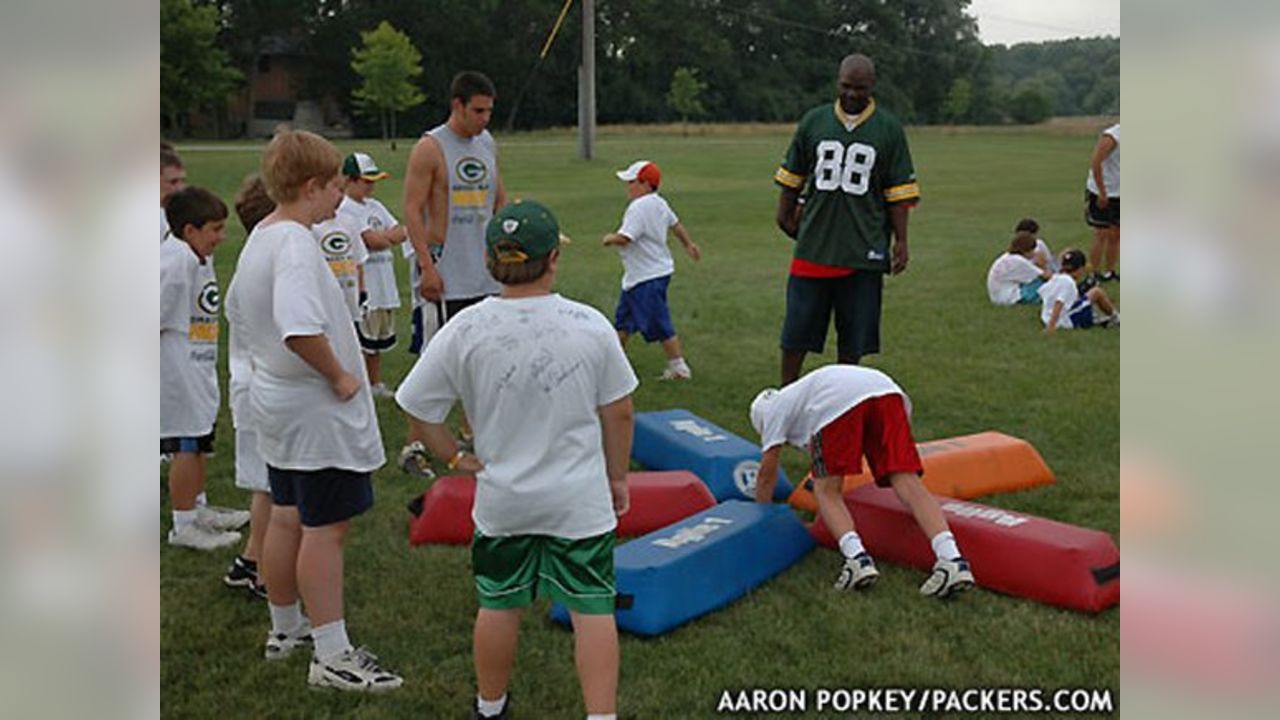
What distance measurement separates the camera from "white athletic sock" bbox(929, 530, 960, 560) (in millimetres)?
4371

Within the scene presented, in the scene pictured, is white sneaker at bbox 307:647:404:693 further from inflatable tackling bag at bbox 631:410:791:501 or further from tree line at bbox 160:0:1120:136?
tree line at bbox 160:0:1120:136

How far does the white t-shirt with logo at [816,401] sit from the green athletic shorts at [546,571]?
59.4 inches

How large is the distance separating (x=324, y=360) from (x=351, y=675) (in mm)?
1045

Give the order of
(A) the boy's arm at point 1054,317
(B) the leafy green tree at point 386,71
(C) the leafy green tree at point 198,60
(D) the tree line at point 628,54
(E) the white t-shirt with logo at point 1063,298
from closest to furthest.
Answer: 1. (A) the boy's arm at point 1054,317
2. (E) the white t-shirt with logo at point 1063,298
3. (C) the leafy green tree at point 198,60
4. (B) the leafy green tree at point 386,71
5. (D) the tree line at point 628,54

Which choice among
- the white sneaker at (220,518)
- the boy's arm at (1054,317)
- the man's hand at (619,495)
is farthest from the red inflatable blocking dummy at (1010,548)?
the boy's arm at (1054,317)

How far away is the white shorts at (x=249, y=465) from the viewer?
4.40 metres

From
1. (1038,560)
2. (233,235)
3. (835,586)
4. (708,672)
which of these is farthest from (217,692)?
(233,235)

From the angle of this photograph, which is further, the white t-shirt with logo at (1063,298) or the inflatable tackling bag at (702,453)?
the white t-shirt with logo at (1063,298)

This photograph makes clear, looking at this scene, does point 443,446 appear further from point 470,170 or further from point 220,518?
point 470,170

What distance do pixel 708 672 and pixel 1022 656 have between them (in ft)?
3.52

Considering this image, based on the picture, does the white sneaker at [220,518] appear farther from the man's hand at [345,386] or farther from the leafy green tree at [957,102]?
the leafy green tree at [957,102]

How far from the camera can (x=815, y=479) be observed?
4730mm

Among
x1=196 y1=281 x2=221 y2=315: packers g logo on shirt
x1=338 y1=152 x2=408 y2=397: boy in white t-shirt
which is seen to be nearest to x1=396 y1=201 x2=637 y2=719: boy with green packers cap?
x1=196 y1=281 x2=221 y2=315: packers g logo on shirt

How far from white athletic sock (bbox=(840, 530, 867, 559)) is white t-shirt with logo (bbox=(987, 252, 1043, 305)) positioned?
7.46 metres
